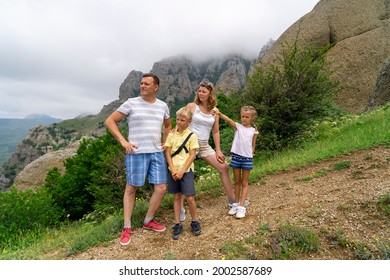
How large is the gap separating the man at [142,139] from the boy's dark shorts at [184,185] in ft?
0.44

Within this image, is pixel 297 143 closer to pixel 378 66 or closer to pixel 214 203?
pixel 214 203

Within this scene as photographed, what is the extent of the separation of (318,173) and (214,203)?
2.66 metres

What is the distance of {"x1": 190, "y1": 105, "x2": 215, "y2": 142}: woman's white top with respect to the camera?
4.93 meters

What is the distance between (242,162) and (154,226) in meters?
1.93

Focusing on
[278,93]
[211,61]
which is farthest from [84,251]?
[211,61]

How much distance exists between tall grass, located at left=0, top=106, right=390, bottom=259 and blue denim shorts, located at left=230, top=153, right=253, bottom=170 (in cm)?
171

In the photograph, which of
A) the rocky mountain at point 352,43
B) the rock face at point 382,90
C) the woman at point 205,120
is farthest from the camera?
the rocky mountain at point 352,43

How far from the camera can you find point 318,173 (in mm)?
6715

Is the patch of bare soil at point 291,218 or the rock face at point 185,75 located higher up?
the rock face at point 185,75

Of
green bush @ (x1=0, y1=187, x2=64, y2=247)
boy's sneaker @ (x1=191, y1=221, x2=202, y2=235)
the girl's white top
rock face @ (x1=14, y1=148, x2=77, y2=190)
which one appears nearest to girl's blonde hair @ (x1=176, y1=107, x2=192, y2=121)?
the girl's white top

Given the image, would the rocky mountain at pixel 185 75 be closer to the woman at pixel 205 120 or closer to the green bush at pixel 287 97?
the green bush at pixel 287 97

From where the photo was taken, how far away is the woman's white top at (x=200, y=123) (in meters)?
4.93

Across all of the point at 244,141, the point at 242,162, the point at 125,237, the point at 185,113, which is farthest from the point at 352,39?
the point at 125,237

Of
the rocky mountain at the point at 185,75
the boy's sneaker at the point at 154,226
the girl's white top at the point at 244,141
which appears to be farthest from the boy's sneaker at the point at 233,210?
the rocky mountain at the point at 185,75
